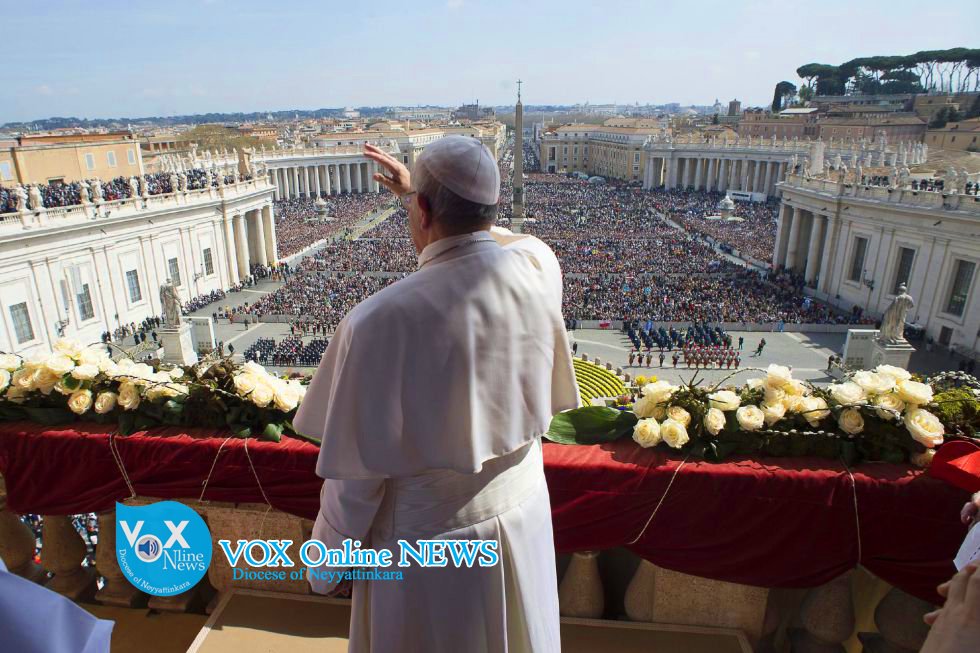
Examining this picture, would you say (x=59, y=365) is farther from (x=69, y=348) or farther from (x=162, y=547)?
(x=162, y=547)

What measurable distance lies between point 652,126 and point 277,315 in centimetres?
9348

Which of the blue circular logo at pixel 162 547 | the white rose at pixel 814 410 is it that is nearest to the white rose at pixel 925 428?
the white rose at pixel 814 410

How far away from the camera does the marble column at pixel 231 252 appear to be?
110 ft

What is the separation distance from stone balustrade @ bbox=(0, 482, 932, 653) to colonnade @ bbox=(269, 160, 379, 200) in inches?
2726

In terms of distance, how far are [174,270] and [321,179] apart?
50.5 meters

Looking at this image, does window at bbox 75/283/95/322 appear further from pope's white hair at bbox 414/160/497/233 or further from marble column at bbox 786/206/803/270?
marble column at bbox 786/206/803/270

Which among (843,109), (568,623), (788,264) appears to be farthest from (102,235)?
(843,109)

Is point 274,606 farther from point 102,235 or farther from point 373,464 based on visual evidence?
point 102,235

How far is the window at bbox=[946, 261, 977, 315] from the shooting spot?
2338 cm

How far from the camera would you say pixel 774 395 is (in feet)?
11.3

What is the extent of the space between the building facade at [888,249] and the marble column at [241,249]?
32783 millimetres

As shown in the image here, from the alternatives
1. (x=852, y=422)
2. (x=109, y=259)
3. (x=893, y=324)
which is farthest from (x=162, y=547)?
(x=109, y=259)

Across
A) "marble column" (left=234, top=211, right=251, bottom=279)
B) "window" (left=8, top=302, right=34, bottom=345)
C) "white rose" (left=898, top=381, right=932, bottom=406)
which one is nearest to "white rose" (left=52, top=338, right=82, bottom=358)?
"white rose" (left=898, top=381, right=932, bottom=406)

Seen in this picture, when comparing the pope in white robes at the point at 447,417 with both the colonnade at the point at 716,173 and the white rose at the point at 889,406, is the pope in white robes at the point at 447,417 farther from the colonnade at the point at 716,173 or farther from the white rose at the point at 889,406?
the colonnade at the point at 716,173
